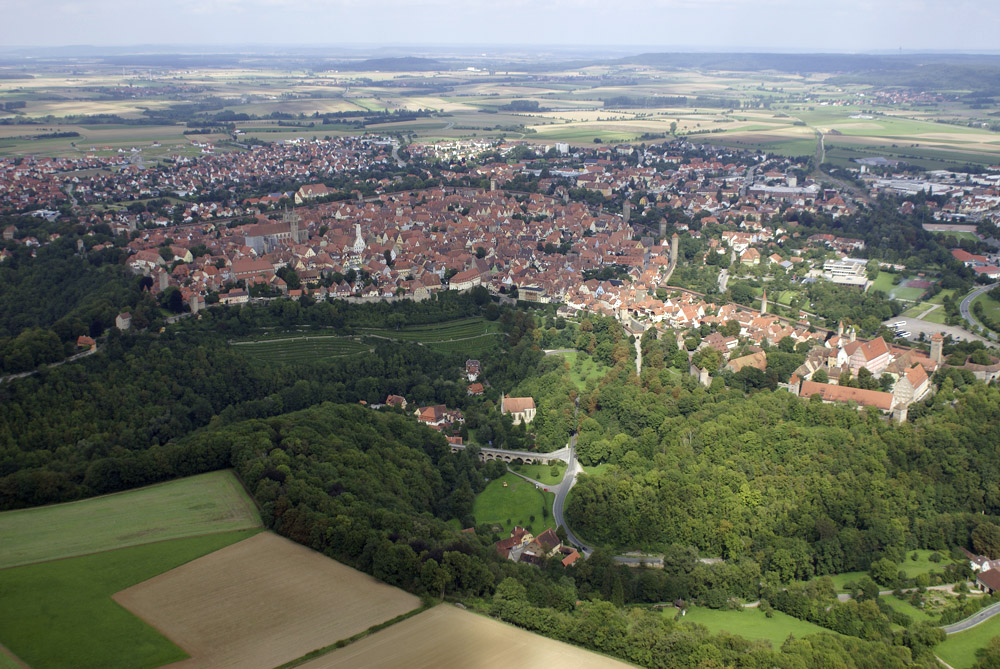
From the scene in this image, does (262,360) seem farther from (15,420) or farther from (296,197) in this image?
(296,197)

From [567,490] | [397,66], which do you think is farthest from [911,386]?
[397,66]

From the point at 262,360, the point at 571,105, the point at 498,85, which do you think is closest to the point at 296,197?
the point at 262,360

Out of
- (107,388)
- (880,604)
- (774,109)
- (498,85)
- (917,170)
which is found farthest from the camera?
(498,85)

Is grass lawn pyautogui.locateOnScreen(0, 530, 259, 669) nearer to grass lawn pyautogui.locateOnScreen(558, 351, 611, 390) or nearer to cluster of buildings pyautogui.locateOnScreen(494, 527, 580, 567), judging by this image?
cluster of buildings pyautogui.locateOnScreen(494, 527, 580, 567)

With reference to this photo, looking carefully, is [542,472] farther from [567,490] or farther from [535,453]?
[567,490]

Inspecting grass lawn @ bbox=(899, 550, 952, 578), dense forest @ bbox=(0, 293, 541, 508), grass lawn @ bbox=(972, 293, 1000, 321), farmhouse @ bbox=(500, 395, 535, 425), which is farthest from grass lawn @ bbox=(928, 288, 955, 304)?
farmhouse @ bbox=(500, 395, 535, 425)

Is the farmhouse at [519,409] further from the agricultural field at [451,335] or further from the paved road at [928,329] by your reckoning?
the paved road at [928,329]
